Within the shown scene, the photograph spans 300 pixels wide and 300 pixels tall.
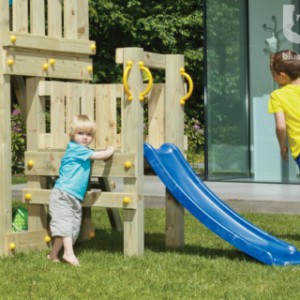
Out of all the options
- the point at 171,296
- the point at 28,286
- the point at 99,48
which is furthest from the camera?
the point at 99,48

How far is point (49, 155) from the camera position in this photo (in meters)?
7.87

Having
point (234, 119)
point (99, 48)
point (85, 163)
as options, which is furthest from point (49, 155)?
point (99, 48)

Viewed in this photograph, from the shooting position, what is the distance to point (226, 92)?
612 inches

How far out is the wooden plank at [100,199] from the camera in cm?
746

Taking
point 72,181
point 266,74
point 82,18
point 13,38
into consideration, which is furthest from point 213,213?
point 266,74

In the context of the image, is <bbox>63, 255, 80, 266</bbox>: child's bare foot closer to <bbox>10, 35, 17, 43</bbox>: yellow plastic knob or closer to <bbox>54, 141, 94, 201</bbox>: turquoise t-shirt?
<bbox>54, 141, 94, 201</bbox>: turquoise t-shirt

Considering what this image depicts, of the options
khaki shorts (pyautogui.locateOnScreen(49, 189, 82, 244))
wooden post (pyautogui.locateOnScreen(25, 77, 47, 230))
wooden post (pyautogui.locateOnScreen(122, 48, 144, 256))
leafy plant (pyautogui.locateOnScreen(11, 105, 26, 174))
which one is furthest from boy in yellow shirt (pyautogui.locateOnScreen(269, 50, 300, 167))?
leafy plant (pyautogui.locateOnScreen(11, 105, 26, 174))

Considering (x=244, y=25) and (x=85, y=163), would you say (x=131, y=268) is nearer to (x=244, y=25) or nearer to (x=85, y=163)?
(x=85, y=163)

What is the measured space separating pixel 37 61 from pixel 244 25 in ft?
26.0

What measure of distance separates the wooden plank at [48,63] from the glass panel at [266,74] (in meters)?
7.03

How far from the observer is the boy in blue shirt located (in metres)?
7.48

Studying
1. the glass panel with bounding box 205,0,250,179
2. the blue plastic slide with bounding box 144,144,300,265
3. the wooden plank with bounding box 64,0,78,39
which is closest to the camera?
the blue plastic slide with bounding box 144,144,300,265

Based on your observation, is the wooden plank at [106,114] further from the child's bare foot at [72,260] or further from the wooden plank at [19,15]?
the child's bare foot at [72,260]

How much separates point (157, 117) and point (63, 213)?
135cm
